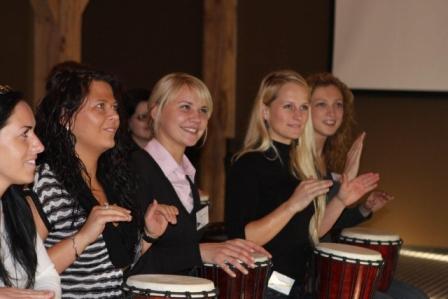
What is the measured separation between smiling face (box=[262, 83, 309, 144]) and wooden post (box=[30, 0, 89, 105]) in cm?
206

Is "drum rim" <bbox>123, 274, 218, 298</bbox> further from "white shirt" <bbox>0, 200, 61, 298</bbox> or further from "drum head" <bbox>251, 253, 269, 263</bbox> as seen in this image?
"drum head" <bbox>251, 253, 269, 263</bbox>

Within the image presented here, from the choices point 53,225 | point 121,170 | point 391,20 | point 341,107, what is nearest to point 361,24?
point 391,20

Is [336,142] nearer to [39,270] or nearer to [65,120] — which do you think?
[65,120]

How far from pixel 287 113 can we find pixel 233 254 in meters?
0.79

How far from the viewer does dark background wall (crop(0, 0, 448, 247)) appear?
704cm

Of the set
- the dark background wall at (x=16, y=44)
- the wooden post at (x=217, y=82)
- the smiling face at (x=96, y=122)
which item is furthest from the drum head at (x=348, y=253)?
the wooden post at (x=217, y=82)

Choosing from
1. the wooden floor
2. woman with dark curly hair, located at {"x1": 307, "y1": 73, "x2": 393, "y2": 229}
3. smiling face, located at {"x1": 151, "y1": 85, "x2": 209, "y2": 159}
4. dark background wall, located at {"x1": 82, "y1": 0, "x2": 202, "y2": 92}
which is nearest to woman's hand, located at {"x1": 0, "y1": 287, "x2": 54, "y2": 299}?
smiling face, located at {"x1": 151, "y1": 85, "x2": 209, "y2": 159}

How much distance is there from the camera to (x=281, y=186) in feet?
12.0

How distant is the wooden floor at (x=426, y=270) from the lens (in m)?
5.57

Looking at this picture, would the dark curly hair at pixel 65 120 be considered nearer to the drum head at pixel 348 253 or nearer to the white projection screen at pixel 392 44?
the drum head at pixel 348 253

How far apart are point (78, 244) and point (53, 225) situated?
15 centimetres

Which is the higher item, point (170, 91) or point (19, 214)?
point (170, 91)

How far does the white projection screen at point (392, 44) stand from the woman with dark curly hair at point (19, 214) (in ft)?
16.6

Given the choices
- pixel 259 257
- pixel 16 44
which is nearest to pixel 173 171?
pixel 259 257
